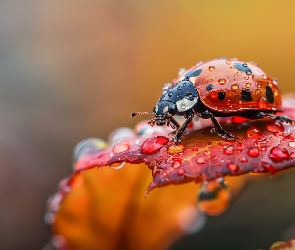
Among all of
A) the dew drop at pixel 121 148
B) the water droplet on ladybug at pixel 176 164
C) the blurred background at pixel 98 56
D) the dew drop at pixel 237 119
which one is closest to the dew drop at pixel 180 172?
the water droplet on ladybug at pixel 176 164

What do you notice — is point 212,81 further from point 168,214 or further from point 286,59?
point 286,59

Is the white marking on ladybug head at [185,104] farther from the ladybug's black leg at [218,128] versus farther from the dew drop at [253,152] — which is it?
the dew drop at [253,152]

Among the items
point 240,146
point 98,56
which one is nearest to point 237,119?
point 240,146

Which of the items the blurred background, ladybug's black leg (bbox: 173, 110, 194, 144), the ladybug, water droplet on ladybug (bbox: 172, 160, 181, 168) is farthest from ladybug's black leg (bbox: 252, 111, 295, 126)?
the blurred background

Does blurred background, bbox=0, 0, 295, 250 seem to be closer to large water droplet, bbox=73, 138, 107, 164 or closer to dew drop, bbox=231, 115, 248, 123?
large water droplet, bbox=73, 138, 107, 164

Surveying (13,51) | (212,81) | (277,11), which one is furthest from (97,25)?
(212,81)

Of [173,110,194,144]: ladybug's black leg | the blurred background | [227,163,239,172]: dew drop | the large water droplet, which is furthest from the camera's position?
the blurred background
